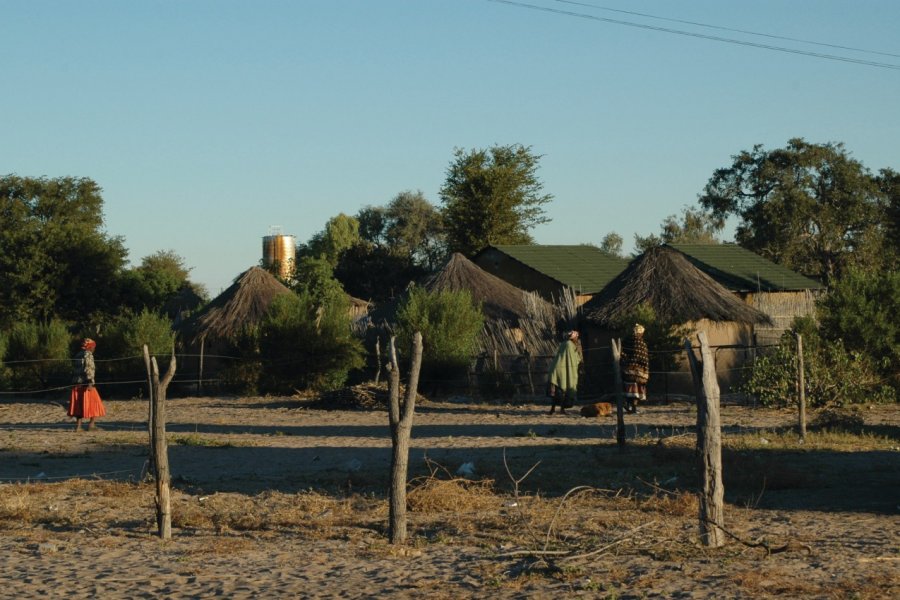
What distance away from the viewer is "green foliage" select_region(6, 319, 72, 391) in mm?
28219

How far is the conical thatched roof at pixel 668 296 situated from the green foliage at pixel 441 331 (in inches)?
121

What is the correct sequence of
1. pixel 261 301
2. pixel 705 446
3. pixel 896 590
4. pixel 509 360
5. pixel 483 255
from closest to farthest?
pixel 896 590
pixel 705 446
pixel 509 360
pixel 261 301
pixel 483 255

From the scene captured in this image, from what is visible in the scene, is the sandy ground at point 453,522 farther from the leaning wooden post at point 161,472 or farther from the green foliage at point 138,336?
the green foliage at point 138,336

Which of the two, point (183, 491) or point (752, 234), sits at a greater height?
point (752, 234)

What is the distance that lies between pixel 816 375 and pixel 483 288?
1180 cm

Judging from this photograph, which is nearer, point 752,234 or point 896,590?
point 896,590

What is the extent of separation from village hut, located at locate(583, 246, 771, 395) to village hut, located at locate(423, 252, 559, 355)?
115 cm

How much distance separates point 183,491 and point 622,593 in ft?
18.8

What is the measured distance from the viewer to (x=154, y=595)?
7172mm

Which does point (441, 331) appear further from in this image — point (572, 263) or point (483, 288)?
point (572, 263)

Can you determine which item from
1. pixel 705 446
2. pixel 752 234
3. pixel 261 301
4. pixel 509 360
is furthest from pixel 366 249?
pixel 705 446

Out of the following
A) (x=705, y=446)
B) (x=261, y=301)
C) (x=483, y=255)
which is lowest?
(x=705, y=446)

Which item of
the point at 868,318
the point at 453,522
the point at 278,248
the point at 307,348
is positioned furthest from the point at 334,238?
the point at 453,522

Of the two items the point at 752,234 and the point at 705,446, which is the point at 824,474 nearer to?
the point at 705,446
